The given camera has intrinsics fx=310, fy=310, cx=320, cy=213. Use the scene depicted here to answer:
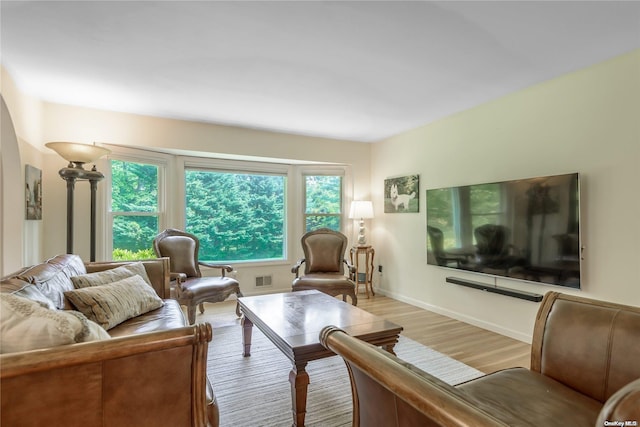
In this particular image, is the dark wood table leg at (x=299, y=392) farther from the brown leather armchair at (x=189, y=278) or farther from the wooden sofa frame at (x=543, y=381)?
the brown leather armchair at (x=189, y=278)

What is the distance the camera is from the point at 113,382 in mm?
919

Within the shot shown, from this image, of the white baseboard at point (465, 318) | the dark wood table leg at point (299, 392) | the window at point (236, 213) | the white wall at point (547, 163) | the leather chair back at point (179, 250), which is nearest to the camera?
the dark wood table leg at point (299, 392)

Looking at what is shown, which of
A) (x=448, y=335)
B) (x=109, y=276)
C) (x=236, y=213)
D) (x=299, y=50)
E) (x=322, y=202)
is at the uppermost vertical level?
(x=299, y=50)

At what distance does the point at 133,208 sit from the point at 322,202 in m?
2.66

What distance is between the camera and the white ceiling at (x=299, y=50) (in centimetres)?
185

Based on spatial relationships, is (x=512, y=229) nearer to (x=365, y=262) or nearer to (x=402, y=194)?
(x=402, y=194)

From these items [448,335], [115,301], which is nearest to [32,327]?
[115,301]

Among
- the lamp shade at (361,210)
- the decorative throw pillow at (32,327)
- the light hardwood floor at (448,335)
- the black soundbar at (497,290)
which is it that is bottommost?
the light hardwood floor at (448,335)

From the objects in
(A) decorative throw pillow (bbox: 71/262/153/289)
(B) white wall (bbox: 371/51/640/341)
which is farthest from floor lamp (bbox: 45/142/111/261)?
(B) white wall (bbox: 371/51/640/341)

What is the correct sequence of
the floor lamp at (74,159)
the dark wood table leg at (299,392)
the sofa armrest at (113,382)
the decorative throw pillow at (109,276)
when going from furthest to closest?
the floor lamp at (74,159), the decorative throw pillow at (109,276), the dark wood table leg at (299,392), the sofa armrest at (113,382)

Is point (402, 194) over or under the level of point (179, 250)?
over

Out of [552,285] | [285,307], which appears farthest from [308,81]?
[552,285]

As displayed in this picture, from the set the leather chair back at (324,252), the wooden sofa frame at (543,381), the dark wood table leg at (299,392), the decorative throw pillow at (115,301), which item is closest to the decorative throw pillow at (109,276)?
the decorative throw pillow at (115,301)

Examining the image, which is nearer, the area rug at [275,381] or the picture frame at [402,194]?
the area rug at [275,381]
